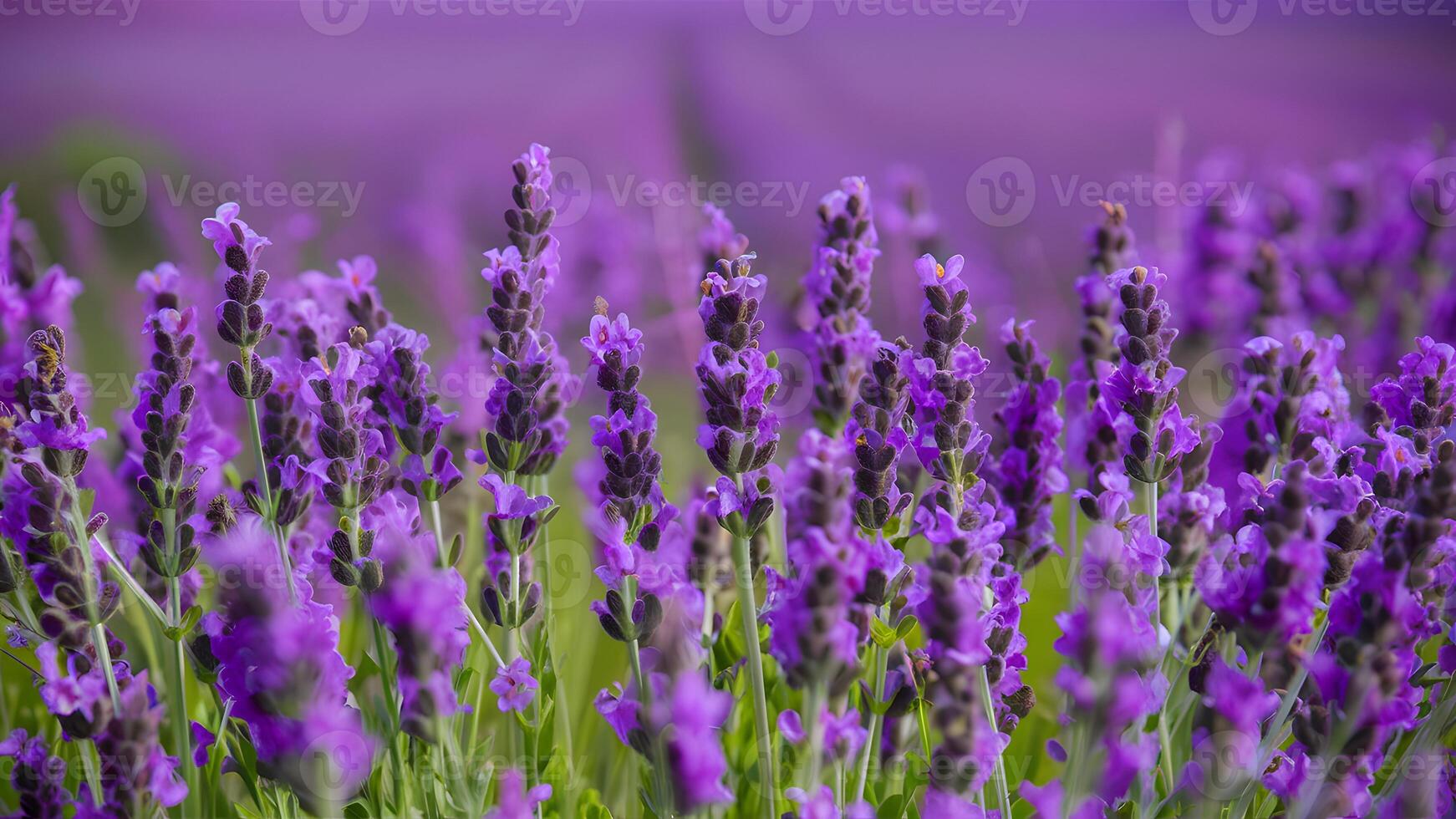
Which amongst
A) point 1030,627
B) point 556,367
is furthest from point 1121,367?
point 1030,627

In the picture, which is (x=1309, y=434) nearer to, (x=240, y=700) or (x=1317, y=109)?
(x=240, y=700)

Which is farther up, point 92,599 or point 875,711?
point 92,599

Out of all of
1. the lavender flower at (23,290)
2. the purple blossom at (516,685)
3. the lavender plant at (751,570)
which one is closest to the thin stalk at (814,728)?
the lavender plant at (751,570)

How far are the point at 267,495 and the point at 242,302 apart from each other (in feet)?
0.55

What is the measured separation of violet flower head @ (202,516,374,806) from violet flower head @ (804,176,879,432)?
56cm

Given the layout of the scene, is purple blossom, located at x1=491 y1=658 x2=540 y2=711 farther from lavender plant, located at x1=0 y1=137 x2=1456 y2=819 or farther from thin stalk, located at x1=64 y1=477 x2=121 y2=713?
thin stalk, located at x1=64 y1=477 x2=121 y2=713

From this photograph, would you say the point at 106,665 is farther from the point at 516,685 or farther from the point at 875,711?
the point at 875,711

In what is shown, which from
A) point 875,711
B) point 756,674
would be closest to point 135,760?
point 756,674

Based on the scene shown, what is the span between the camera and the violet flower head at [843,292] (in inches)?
43.1

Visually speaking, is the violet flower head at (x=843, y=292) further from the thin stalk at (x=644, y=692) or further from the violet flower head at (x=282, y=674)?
the violet flower head at (x=282, y=674)

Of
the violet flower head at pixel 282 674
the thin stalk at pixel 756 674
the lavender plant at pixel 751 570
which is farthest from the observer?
the thin stalk at pixel 756 674

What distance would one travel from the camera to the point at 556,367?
1.05 meters

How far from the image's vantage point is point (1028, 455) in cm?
106

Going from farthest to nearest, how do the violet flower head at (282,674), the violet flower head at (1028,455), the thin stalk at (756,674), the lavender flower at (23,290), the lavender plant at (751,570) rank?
the lavender flower at (23,290) → the violet flower head at (1028,455) → the thin stalk at (756,674) → the lavender plant at (751,570) → the violet flower head at (282,674)
